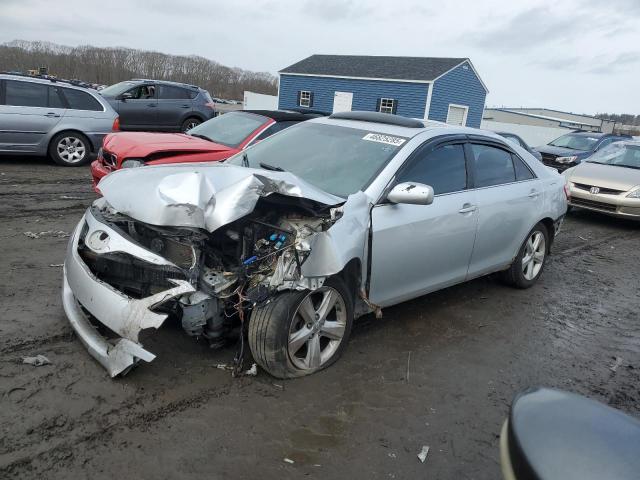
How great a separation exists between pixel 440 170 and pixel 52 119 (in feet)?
26.9

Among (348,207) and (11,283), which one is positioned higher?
(348,207)

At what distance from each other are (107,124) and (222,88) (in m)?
56.4

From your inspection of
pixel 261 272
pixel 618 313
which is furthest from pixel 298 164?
pixel 618 313

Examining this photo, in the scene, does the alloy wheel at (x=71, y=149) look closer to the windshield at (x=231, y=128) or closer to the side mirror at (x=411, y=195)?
the windshield at (x=231, y=128)

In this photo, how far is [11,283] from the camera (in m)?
4.34

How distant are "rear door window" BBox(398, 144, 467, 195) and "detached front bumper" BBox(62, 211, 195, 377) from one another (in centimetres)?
196

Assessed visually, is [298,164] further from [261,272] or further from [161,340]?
[161,340]

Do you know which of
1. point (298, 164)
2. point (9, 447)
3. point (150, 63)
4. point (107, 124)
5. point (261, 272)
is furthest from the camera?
point (150, 63)

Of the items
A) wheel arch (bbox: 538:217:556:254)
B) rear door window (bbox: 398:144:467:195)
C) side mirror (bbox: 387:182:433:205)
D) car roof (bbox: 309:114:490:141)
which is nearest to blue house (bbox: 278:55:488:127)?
wheel arch (bbox: 538:217:556:254)

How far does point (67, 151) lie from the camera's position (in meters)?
10.0

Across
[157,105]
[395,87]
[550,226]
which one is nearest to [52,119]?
[157,105]

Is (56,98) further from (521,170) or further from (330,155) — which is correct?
(521,170)

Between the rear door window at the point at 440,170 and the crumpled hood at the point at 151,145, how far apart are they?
139 inches

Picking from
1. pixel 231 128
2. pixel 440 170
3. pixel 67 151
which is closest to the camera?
pixel 440 170
